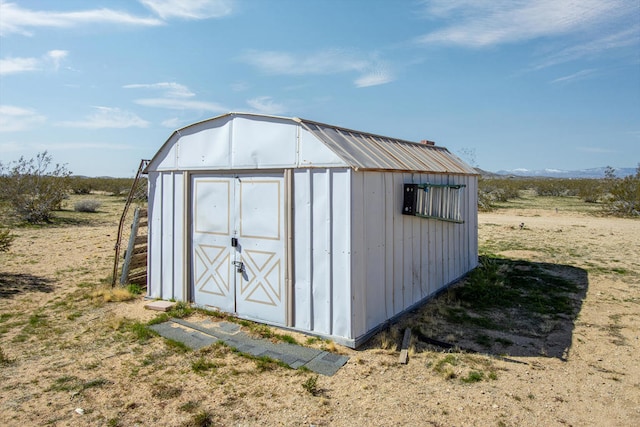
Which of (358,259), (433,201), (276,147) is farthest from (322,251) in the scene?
(433,201)

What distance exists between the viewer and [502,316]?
24.3 ft

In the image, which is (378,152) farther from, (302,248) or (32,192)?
(32,192)

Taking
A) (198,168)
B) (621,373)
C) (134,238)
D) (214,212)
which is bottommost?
(621,373)

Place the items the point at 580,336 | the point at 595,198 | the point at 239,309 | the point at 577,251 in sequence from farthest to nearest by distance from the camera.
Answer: the point at 595,198 → the point at 577,251 → the point at 239,309 → the point at 580,336

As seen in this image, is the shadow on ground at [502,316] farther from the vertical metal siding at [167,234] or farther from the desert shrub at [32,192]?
the desert shrub at [32,192]

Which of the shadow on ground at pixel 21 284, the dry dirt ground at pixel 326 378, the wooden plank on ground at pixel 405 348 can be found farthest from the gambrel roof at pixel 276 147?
the shadow on ground at pixel 21 284

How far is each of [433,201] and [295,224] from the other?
2.80m

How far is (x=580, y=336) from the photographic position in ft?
21.0

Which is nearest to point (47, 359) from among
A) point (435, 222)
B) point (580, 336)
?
point (435, 222)

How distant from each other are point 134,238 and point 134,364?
3964 millimetres

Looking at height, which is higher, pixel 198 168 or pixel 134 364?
pixel 198 168

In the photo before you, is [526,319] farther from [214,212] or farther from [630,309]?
[214,212]

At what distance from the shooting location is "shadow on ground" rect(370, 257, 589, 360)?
6086 mm

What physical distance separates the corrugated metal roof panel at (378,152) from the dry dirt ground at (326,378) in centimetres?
245
